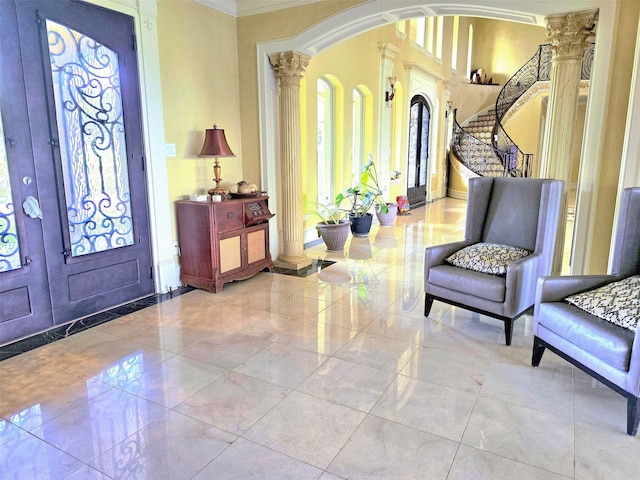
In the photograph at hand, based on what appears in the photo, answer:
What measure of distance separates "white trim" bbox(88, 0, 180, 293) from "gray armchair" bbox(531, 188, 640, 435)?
3.24 meters

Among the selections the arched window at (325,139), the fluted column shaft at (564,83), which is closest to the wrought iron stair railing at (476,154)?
the arched window at (325,139)

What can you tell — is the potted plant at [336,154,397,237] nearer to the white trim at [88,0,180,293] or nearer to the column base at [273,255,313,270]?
the column base at [273,255,313,270]

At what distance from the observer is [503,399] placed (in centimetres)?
238

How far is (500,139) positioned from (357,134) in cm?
546

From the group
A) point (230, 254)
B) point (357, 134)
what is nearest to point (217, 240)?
point (230, 254)

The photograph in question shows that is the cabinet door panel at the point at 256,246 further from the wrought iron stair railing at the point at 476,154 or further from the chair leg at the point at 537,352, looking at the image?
the wrought iron stair railing at the point at 476,154

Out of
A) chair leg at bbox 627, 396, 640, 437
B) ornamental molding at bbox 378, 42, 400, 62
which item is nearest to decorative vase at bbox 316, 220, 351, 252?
ornamental molding at bbox 378, 42, 400, 62

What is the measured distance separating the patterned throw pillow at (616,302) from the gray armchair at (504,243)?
46 centimetres

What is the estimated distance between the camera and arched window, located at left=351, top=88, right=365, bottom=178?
7.45 m

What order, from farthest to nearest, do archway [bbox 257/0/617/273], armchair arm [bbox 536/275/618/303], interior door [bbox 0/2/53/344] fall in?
1. archway [bbox 257/0/617/273]
2. interior door [bbox 0/2/53/344]
3. armchair arm [bbox 536/275/618/303]

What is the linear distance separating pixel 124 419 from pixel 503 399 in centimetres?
202

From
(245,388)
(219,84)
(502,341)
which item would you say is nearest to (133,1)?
(219,84)

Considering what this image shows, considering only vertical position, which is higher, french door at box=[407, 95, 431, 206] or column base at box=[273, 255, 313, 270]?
french door at box=[407, 95, 431, 206]

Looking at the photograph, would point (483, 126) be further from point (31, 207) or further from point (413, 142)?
point (31, 207)
